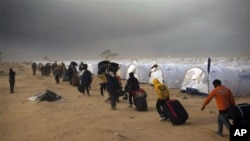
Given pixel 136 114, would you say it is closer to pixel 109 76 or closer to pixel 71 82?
pixel 109 76

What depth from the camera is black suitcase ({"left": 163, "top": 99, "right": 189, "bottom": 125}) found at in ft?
31.4

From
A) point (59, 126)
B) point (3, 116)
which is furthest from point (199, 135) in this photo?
point (3, 116)

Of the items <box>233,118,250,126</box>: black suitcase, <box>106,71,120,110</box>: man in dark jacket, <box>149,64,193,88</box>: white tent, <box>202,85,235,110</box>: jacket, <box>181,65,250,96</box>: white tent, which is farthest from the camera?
<box>149,64,193,88</box>: white tent

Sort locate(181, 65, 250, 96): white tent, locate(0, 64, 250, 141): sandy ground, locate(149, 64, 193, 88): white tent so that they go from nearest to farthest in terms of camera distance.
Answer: locate(0, 64, 250, 141): sandy ground
locate(181, 65, 250, 96): white tent
locate(149, 64, 193, 88): white tent

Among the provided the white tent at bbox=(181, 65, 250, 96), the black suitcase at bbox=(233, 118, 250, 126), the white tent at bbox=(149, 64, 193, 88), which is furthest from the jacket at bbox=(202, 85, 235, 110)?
the white tent at bbox=(149, 64, 193, 88)

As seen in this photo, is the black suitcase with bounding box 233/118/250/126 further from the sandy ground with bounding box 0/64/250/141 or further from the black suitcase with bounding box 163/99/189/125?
the black suitcase with bounding box 163/99/189/125

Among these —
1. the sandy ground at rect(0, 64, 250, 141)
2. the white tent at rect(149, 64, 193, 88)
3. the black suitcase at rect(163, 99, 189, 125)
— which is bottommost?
the sandy ground at rect(0, 64, 250, 141)

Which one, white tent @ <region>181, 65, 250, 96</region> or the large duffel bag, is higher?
white tent @ <region>181, 65, 250, 96</region>

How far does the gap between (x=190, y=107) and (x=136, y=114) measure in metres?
2.88

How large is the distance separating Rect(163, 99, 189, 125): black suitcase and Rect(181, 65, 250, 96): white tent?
25.6 ft

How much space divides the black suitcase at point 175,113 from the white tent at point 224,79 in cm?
781

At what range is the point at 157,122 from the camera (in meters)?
10.0

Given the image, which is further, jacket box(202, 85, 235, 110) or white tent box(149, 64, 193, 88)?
white tent box(149, 64, 193, 88)

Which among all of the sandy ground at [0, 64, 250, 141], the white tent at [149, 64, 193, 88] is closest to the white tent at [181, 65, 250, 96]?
the white tent at [149, 64, 193, 88]
